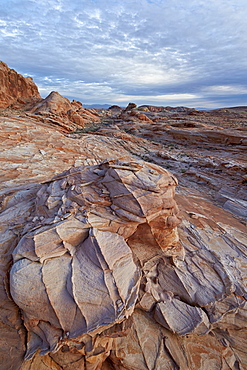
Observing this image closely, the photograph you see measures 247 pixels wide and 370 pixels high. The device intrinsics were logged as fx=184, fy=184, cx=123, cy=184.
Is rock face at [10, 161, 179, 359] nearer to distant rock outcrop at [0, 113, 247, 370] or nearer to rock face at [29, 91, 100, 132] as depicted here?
distant rock outcrop at [0, 113, 247, 370]

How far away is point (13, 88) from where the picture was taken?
104 feet

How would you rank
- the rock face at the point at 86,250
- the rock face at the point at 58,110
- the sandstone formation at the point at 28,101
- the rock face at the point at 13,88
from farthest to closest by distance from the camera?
1. the rock face at the point at 13,88
2. the sandstone formation at the point at 28,101
3. the rock face at the point at 58,110
4. the rock face at the point at 86,250

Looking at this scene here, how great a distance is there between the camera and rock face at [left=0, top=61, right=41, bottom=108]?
29312 millimetres

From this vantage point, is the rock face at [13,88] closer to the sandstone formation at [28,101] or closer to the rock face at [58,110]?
the sandstone formation at [28,101]

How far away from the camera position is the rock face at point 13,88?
29.3 m

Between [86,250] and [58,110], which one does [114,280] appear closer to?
[86,250]

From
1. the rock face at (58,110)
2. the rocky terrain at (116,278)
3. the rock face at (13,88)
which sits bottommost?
the rocky terrain at (116,278)

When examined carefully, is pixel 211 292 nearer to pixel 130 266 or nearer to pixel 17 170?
pixel 130 266

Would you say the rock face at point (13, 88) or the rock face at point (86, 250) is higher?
the rock face at point (13, 88)

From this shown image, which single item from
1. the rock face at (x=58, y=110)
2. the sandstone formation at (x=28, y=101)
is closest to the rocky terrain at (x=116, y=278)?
the rock face at (x=58, y=110)

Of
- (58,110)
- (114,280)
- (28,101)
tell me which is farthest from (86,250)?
(28,101)

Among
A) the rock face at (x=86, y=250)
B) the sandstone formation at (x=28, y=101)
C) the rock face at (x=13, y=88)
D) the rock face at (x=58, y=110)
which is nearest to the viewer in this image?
the rock face at (x=86, y=250)

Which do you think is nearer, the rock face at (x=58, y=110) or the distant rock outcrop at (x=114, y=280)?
the distant rock outcrop at (x=114, y=280)

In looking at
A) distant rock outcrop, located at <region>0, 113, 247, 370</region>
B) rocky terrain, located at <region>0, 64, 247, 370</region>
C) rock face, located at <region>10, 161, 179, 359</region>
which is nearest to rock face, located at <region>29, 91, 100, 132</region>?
rocky terrain, located at <region>0, 64, 247, 370</region>
